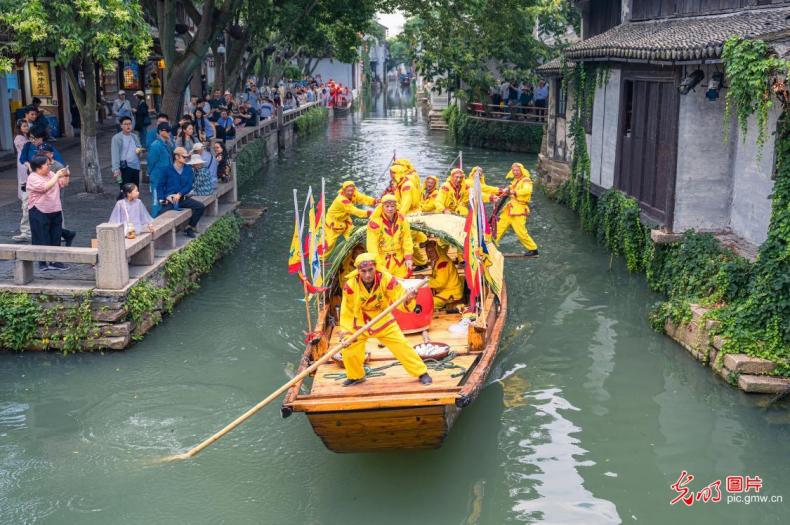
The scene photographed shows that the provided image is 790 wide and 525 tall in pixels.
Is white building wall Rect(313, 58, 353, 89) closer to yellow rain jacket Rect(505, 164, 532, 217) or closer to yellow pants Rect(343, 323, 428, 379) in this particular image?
yellow rain jacket Rect(505, 164, 532, 217)

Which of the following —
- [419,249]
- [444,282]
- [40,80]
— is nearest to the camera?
[444,282]

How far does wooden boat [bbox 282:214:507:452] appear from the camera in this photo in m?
8.12

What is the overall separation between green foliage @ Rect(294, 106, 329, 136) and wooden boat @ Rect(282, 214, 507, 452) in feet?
97.7

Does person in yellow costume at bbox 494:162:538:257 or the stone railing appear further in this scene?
person in yellow costume at bbox 494:162:538:257

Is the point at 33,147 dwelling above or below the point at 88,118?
below

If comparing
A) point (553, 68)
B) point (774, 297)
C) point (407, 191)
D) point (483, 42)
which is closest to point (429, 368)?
point (774, 297)

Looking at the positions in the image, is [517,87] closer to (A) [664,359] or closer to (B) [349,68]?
(A) [664,359]

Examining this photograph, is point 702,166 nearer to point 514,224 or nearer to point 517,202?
point 517,202

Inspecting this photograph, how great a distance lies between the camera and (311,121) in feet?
140

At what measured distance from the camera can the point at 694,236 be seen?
1362 centimetres

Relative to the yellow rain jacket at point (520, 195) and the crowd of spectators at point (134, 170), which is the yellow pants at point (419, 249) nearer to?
the yellow rain jacket at point (520, 195)

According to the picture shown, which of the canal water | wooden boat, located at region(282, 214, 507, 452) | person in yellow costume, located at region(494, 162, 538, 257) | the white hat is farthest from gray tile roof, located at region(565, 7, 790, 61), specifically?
the white hat

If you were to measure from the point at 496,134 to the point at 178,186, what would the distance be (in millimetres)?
22808

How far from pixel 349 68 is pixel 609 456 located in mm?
64661
